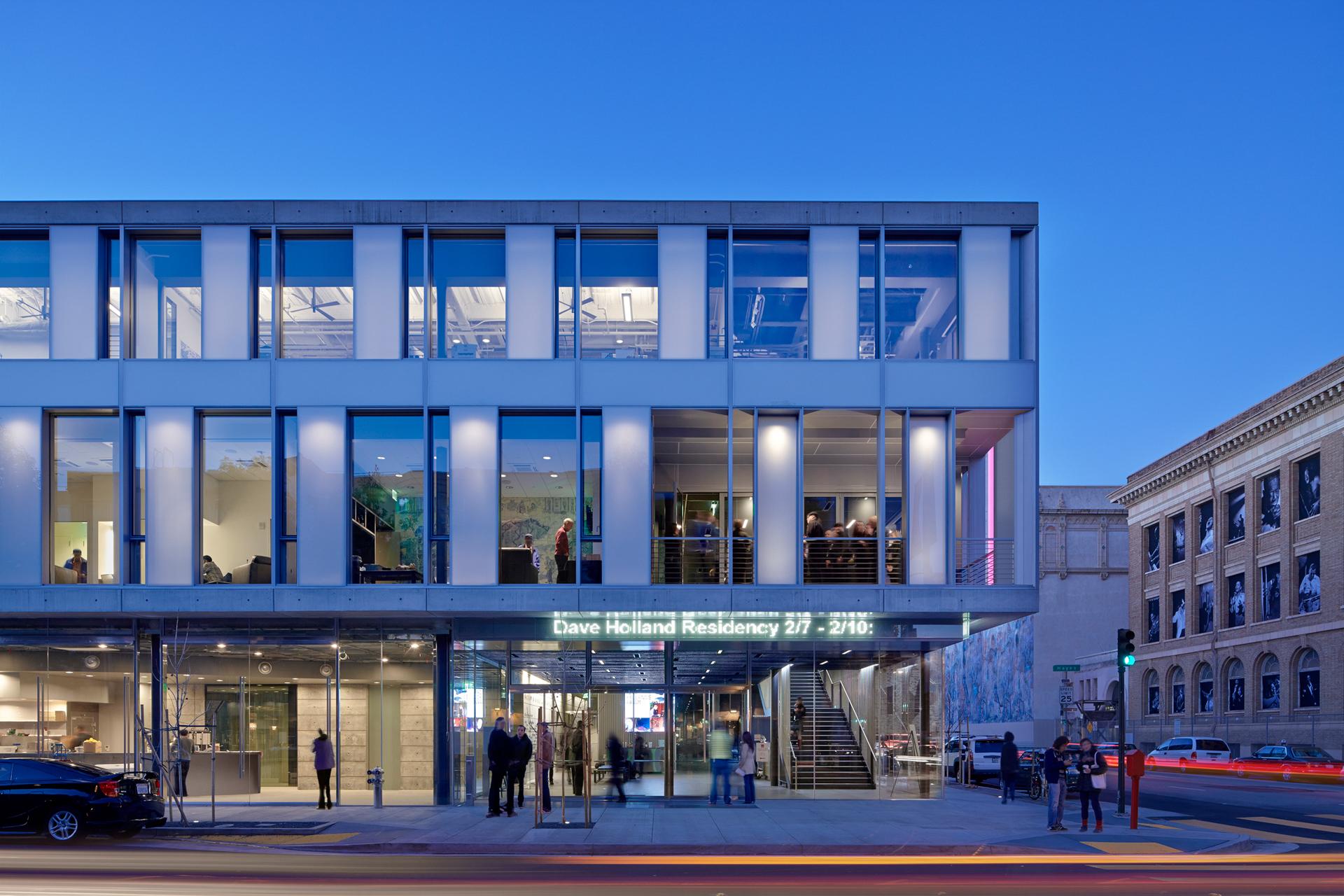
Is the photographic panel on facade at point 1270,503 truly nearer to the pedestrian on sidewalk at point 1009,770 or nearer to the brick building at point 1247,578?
the brick building at point 1247,578

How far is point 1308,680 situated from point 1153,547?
20381mm

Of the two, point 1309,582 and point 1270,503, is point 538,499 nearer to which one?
point 1309,582

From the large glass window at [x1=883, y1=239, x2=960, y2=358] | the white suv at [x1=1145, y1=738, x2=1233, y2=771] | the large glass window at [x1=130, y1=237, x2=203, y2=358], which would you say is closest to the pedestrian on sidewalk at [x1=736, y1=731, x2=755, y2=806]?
the large glass window at [x1=883, y1=239, x2=960, y2=358]

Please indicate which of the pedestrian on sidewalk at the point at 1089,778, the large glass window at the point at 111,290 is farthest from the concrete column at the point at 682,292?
the large glass window at the point at 111,290

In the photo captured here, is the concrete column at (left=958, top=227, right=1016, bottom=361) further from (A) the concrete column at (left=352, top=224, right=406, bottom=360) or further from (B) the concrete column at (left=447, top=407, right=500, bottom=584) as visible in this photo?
(A) the concrete column at (left=352, top=224, right=406, bottom=360)

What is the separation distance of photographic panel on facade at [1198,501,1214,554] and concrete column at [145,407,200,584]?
54.3 metres

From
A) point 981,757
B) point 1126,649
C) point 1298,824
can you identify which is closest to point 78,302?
point 1126,649

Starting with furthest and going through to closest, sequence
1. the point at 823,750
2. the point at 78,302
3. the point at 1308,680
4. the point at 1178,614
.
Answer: the point at 1178,614 → the point at 1308,680 → the point at 823,750 → the point at 78,302

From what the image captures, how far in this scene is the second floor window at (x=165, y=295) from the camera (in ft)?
87.0

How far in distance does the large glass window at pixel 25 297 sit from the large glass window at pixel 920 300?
693 inches

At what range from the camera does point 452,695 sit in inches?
1062

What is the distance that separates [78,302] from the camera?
26.3m

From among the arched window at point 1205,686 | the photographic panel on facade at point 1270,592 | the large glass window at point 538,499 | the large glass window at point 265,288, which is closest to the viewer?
the large glass window at point 538,499

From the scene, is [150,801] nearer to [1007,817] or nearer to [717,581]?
[717,581]
